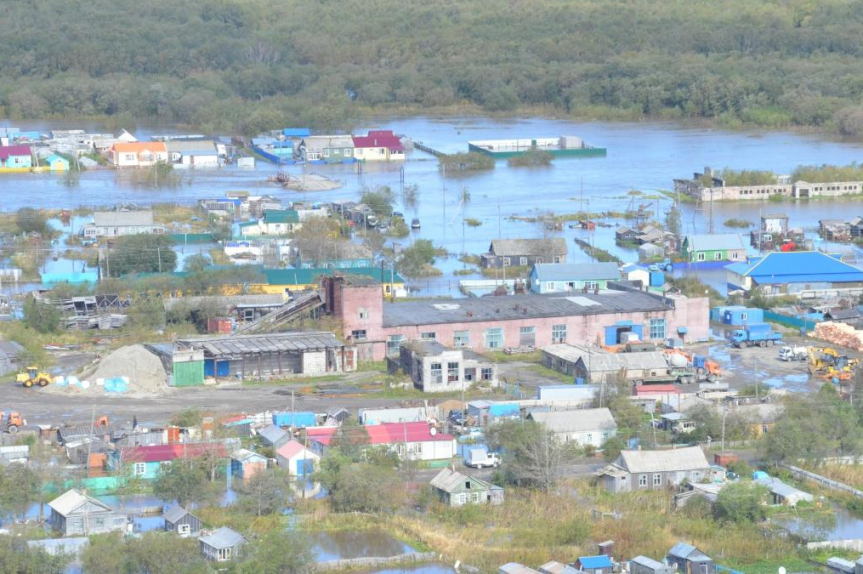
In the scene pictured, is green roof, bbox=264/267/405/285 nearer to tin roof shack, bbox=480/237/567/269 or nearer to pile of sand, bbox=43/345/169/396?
tin roof shack, bbox=480/237/567/269

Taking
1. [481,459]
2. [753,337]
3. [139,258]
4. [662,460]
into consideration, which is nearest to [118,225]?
[139,258]

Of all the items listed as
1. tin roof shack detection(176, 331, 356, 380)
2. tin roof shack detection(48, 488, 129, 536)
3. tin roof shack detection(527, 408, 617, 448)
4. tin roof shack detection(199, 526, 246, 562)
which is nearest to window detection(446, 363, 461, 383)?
tin roof shack detection(176, 331, 356, 380)

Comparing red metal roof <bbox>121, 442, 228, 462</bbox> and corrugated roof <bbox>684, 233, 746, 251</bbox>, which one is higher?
corrugated roof <bbox>684, 233, 746, 251</bbox>

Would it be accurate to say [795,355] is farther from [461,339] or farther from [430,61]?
[430,61]

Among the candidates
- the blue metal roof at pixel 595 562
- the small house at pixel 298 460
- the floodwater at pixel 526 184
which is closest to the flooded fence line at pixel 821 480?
the blue metal roof at pixel 595 562

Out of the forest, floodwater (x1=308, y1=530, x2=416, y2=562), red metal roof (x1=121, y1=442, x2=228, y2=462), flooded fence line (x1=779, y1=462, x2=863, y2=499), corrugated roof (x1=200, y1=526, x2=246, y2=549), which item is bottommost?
floodwater (x1=308, y1=530, x2=416, y2=562)

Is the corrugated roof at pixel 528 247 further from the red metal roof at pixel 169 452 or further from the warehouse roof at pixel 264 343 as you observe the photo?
Result: the red metal roof at pixel 169 452
